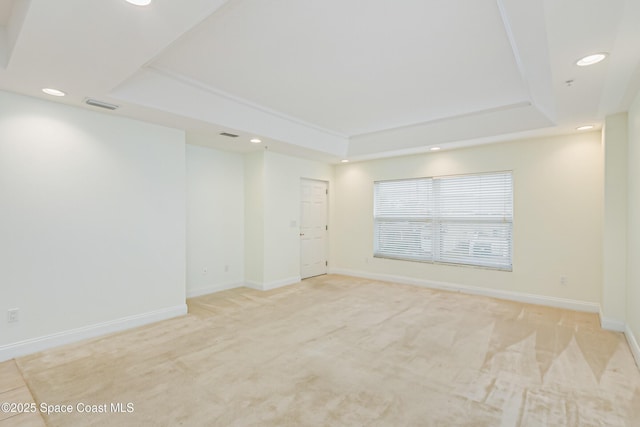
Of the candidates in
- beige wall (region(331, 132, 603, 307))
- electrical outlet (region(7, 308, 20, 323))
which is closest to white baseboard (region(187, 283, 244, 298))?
electrical outlet (region(7, 308, 20, 323))

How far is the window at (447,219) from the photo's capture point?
16.5 feet

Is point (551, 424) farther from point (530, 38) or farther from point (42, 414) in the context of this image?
point (42, 414)

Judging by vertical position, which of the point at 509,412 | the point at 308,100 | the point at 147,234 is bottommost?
the point at 509,412

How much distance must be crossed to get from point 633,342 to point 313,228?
16.0 ft

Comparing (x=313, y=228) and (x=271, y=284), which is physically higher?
(x=313, y=228)

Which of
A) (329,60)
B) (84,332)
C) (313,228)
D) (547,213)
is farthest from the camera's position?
(313,228)

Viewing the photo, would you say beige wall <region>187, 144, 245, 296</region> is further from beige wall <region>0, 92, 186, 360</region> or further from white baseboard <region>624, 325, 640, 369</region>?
white baseboard <region>624, 325, 640, 369</region>

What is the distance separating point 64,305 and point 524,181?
20.2 feet

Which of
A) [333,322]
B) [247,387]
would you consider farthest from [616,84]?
[247,387]

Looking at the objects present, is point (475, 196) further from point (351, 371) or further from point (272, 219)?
point (351, 371)

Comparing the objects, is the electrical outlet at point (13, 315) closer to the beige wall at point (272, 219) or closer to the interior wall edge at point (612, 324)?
the beige wall at point (272, 219)

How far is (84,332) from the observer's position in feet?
11.1

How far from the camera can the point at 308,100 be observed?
3955mm

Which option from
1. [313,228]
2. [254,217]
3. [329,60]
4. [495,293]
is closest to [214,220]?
[254,217]
